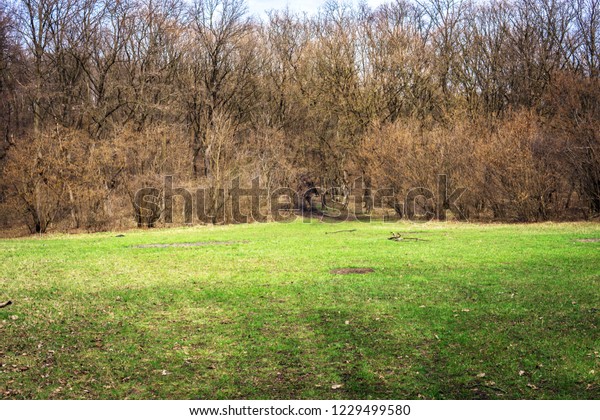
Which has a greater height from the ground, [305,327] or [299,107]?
[299,107]

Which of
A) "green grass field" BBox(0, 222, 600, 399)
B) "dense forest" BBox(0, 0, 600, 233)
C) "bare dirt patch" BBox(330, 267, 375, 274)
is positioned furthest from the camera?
"dense forest" BBox(0, 0, 600, 233)

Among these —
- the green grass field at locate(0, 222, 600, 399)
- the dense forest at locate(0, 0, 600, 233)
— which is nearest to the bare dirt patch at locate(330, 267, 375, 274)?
the green grass field at locate(0, 222, 600, 399)

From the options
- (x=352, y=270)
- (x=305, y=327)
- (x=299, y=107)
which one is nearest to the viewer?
(x=305, y=327)

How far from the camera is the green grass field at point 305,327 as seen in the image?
685 cm

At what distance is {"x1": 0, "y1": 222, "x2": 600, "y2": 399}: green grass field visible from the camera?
685cm

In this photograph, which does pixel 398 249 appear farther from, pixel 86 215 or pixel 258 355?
pixel 86 215
